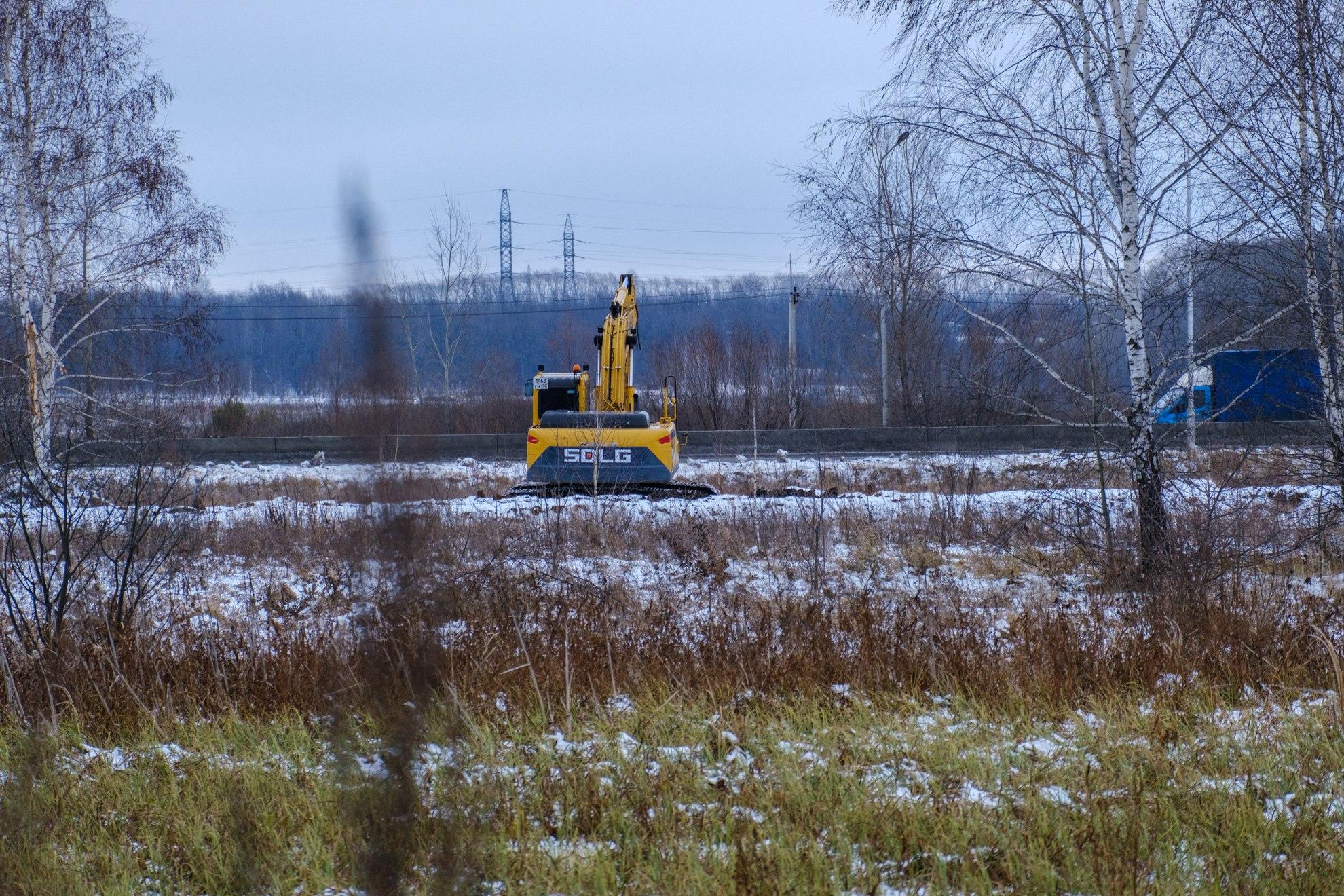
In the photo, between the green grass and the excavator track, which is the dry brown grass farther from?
the excavator track

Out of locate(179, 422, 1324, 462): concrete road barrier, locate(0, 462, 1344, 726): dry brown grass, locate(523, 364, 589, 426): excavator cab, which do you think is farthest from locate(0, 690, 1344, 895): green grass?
locate(179, 422, 1324, 462): concrete road barrier

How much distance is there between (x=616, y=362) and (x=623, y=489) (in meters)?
2.41

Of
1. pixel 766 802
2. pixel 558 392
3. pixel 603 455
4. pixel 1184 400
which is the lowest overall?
pixel 766 802

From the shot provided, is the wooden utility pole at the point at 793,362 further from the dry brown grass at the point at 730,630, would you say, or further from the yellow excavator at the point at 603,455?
the dry brown grass at the point at 730,630

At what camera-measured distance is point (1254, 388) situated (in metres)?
7.96

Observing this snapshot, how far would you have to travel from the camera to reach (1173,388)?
8.29 metres

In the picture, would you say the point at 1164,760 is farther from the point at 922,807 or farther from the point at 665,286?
the point at 665,286

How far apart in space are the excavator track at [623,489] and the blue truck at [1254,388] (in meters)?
6.59

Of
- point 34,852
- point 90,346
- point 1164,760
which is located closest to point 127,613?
point 34,852

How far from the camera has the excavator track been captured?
45.1ft

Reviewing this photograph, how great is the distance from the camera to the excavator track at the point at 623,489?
13742 millimetres

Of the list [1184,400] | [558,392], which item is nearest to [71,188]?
[558,392]

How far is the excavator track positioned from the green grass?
9023mm

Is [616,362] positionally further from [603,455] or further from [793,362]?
[793,362]
